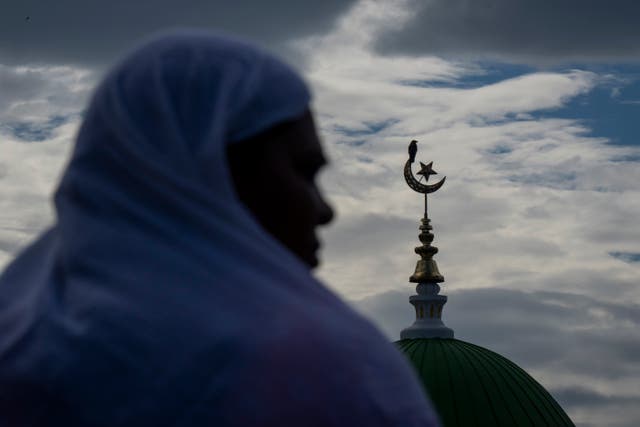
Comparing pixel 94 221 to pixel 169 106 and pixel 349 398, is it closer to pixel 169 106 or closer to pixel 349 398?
pixel 169 106

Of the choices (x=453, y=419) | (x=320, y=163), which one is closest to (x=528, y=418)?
(x=453, y=419)

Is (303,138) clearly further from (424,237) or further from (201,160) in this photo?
(424,237)

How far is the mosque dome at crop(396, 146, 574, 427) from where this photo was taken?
3231 centimetres

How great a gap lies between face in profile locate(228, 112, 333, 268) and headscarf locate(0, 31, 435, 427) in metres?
0.04

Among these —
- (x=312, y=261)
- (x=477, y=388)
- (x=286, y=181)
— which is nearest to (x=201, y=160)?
(x=286, y=181)

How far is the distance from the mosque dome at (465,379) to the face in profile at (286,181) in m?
29.6

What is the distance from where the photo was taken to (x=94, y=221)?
1954 millimetres

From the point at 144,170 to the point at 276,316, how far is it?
0.85 ft

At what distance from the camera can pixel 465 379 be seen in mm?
33031

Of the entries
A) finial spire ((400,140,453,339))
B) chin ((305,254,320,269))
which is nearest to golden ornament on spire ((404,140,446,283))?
finial spire ((400,140,453,339))

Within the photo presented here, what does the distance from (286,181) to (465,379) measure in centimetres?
3138

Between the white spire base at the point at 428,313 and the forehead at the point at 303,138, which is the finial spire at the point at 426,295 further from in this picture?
the forehead at the point at 303,138

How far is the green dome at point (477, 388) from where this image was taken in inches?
1272

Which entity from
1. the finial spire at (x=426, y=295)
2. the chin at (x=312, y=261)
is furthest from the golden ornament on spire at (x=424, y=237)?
the chin at (x=312, y=261)
